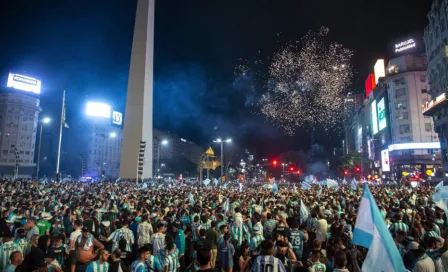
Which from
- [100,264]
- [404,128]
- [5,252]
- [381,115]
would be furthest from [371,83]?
[5,252]

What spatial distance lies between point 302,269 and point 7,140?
306ft

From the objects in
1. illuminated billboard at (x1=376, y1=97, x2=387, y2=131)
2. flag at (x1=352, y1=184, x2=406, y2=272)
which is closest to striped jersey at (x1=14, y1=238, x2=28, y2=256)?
flag at (x1=352, y1=184, x2=406, y2=272)

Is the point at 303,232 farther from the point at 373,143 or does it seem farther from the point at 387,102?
the point at 373,143

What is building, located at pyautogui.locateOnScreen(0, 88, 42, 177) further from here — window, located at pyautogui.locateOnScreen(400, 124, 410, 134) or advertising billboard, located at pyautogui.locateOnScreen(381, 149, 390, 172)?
window, located at pyautogui.locateOnScreen(400, 124, 410, 134)

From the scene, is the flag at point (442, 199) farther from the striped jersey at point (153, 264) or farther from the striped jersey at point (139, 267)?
the striped jersey at point (139, 267)

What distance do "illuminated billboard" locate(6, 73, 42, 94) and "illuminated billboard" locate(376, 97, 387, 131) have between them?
88632 millimetres

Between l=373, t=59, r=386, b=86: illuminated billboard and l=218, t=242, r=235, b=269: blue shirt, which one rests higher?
l=373, t=59, r=386, b=86: illuminated billboard

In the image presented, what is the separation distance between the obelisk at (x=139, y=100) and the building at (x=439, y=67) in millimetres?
44507

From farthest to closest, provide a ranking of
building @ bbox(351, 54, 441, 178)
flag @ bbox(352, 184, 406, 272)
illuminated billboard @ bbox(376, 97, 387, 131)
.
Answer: illuminated billboard @ bbox(376, 97, 387, 131) → building @ bbox(351, 54, 441, 178) → flag @ bbox(352, 184, 406, 272)

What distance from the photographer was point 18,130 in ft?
272

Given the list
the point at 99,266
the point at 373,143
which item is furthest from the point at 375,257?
the point at 373,143

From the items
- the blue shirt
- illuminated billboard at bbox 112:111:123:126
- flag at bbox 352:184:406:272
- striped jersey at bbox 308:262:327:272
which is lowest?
the blue shirt

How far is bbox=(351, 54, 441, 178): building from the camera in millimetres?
71206

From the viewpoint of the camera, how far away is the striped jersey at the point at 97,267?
605 cm
